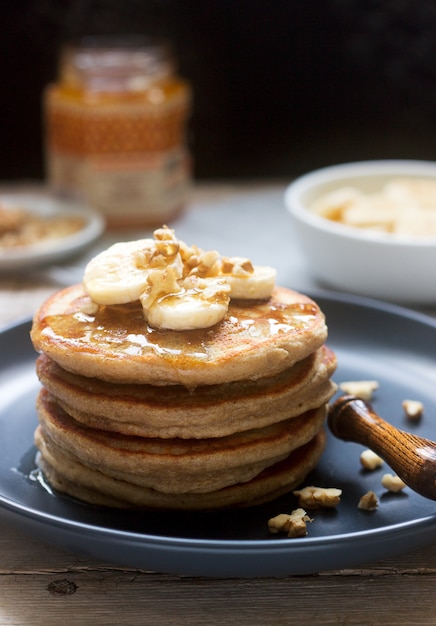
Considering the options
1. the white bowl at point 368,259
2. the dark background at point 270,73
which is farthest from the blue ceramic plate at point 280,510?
the dark background at point 270,73

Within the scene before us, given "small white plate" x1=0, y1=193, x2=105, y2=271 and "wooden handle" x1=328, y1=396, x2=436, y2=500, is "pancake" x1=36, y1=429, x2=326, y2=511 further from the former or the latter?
"small white plate" x1=0, y1=193, x2=105, y2=271

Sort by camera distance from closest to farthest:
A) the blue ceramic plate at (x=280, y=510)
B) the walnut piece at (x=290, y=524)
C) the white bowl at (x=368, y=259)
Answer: the blue ceramic plate at (x=280, y=510), the walnut piece at (x=290, y=524), the white bowl at (x=368, y=259)

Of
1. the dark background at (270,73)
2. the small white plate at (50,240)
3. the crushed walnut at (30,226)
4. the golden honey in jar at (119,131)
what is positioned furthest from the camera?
the dark background at (270,73)

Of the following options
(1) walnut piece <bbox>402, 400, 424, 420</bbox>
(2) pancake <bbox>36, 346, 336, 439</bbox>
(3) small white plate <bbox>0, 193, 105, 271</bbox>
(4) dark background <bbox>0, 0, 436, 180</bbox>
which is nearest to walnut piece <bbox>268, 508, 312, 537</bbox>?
(2) pancake <bbox>36, 346, 336, 439</bbox>

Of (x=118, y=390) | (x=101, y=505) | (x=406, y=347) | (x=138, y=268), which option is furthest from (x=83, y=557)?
(x=406, y=347)

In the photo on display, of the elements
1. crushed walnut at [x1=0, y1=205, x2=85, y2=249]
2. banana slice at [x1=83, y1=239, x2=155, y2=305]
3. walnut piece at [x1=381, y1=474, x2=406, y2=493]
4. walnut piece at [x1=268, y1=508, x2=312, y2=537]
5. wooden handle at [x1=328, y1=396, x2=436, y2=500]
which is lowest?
crushed walnut at [x1=0, y1=205, x2=85, y2=249]

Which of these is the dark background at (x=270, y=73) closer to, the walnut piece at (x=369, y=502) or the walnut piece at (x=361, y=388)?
the walnut piece at (x=361, y=388)
